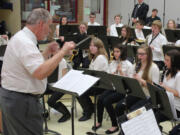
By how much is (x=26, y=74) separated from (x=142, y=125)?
39.6 inches

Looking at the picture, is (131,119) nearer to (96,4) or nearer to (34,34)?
(34,34)

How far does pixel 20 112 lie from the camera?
2.59 meters

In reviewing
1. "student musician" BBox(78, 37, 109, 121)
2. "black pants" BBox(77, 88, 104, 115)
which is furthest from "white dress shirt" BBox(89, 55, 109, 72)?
"black pants" BBox(77, 88, 104, 115)

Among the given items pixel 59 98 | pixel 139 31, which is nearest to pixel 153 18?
pixel 139 31

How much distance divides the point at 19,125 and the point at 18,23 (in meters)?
9.69

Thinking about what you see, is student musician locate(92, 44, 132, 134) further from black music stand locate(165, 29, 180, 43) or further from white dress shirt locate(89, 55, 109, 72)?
black music stand locate(165, 29, 180, 43)

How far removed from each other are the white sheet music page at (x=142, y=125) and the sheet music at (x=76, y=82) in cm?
90

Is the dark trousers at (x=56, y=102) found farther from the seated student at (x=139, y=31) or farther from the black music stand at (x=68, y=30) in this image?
the seated student at (x=139, y=31)

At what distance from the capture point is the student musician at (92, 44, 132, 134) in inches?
187

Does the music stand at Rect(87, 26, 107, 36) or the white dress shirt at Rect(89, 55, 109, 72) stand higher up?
the music stand at Rect(87, 26, 107, 36)

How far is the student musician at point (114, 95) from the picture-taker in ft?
A: 15.6

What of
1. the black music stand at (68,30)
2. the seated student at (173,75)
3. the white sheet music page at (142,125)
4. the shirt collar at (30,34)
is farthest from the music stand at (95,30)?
the white sheet music page at (142,125)

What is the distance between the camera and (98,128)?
4938mm

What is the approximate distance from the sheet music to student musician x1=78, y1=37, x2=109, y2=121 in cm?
169
